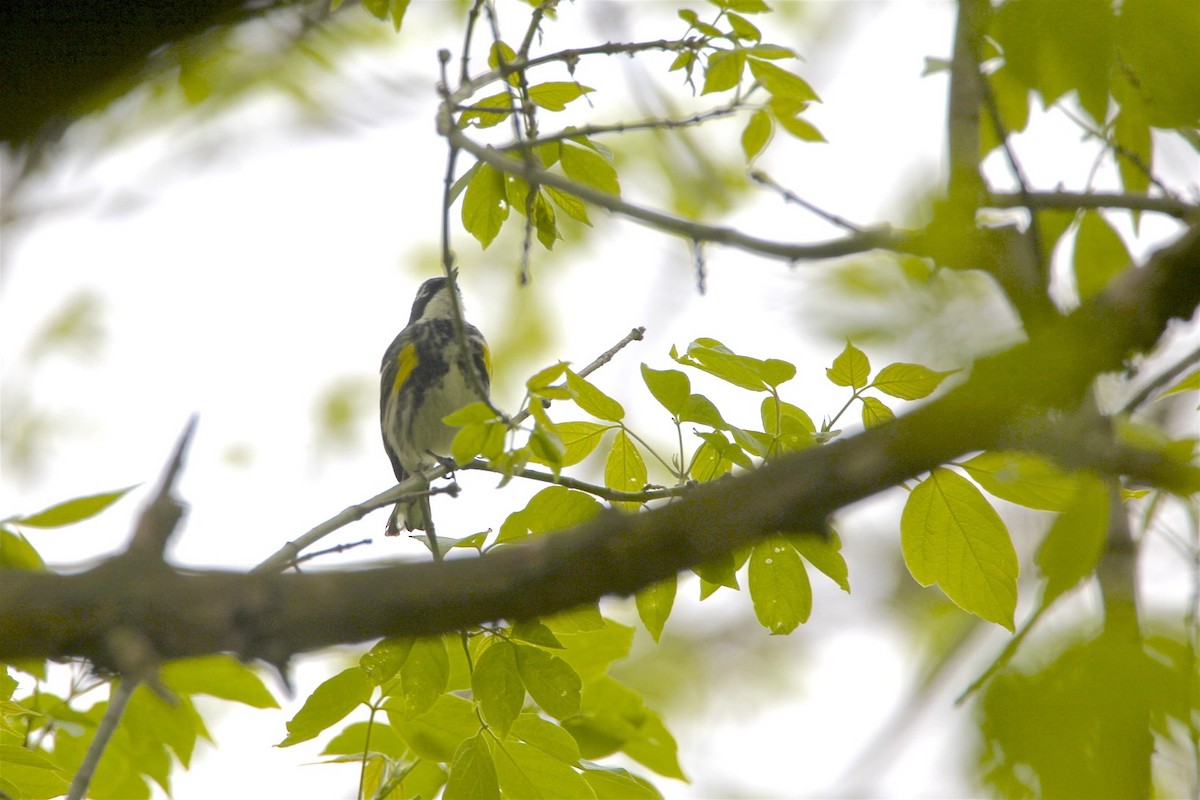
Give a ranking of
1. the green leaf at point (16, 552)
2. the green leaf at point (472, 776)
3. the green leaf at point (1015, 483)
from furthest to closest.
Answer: the green leaf at point (472, 776) < the green leaf at point (1015, 483) < the green leaf at point (16, 552)

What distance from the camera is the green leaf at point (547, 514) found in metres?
2.03

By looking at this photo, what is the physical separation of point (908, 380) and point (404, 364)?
3.43 meters

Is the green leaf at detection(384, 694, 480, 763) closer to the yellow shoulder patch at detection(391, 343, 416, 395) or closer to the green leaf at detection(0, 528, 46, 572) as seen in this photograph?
the green leaf at detection(0, 528, 46, 572)

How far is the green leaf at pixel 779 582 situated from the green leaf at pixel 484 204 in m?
0.93

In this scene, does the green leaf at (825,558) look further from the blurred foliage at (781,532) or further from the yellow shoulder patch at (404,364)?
the yellow shoulder patch at (404,364)

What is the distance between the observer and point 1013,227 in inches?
52.0

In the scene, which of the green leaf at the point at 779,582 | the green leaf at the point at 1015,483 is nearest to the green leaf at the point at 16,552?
the green leaf at the point at 779,582

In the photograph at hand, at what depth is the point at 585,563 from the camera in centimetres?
111

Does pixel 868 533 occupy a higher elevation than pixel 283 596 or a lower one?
higher

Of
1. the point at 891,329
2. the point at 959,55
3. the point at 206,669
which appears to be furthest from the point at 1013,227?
the point at 206,669

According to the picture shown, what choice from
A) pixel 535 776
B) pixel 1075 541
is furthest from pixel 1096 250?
pixel 535 776

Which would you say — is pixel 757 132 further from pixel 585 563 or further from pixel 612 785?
pixel 585 563

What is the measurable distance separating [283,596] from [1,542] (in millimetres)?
859

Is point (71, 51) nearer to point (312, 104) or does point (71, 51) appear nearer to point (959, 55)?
point (959, 55)
